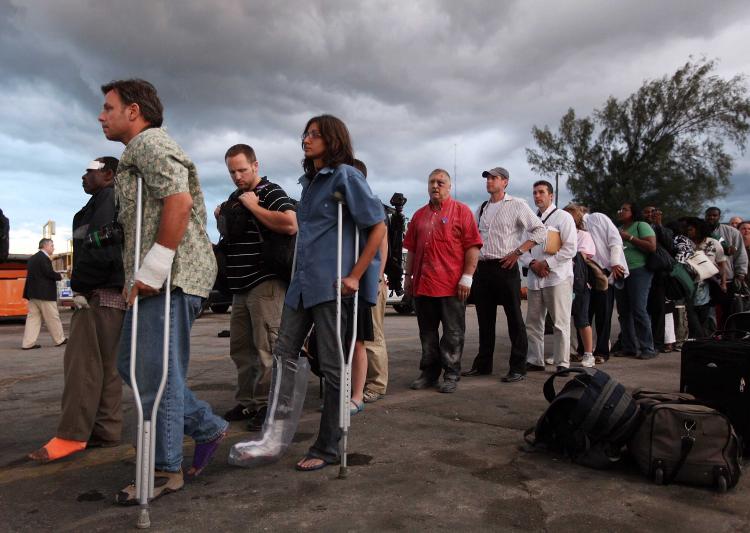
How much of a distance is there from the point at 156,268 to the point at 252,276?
5.10 ft

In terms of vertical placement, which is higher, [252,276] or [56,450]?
[252,276]

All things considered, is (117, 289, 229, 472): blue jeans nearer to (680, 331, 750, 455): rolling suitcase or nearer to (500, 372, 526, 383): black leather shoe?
(680, 331, 750, 455): rolling suitcase

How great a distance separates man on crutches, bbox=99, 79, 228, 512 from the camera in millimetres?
2729

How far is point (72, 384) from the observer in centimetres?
366

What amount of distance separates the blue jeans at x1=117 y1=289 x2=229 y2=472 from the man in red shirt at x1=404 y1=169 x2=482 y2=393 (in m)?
2.94

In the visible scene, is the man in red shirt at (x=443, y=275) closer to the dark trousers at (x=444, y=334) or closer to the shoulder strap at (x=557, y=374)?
the dark trousers at (x=444, y=334)

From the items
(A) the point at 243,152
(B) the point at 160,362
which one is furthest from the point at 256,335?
(B) the point at 160,362

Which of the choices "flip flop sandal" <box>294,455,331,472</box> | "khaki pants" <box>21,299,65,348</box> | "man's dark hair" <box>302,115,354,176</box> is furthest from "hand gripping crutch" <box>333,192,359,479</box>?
"khaki pants" <box>21,299,65,348</box>

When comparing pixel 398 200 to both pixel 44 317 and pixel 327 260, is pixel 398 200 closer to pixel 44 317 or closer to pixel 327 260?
pixel 327 260

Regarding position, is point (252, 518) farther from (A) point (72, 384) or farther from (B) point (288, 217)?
(B) point (288, 217)

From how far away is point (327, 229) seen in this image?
11.2ft

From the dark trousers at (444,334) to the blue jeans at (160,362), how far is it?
117 inches

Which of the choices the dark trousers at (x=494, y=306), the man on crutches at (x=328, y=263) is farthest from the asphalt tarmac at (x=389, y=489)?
the dark trousers at (x=494, y=306)

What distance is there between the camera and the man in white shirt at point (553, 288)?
6434mm
